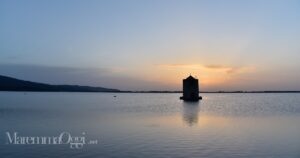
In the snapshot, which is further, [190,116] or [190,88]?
[190,88]

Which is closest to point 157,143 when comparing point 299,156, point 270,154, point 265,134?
point 270,154

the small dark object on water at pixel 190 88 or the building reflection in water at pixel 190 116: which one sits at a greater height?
the small dark object on water at pixel 190 88

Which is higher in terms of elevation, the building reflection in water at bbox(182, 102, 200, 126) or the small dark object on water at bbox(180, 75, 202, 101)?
the small dark object on water at bbox(180, 75, 202, 101)

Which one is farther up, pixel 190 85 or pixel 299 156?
pixel 190 85

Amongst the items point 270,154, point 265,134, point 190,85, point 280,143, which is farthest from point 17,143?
point 190,85

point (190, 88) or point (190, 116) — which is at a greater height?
point (190, 88)

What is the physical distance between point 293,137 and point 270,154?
8.44m

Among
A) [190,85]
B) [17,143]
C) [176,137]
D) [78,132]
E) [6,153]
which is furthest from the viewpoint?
[190,85]

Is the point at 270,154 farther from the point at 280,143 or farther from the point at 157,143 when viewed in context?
the point at 157,143

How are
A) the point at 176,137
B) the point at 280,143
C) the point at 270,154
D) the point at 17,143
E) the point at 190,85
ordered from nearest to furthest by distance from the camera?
1. the point at 270,154
2. the point at 17,143
3. the point at 280,143
4. the point at 176,137
5. the point at 190,85

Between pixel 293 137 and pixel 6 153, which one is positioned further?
pixel 293 137

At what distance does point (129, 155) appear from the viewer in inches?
822

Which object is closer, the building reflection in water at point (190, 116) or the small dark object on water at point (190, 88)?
the building reflection in water at point (190, 116)

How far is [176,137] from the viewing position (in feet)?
95.7
